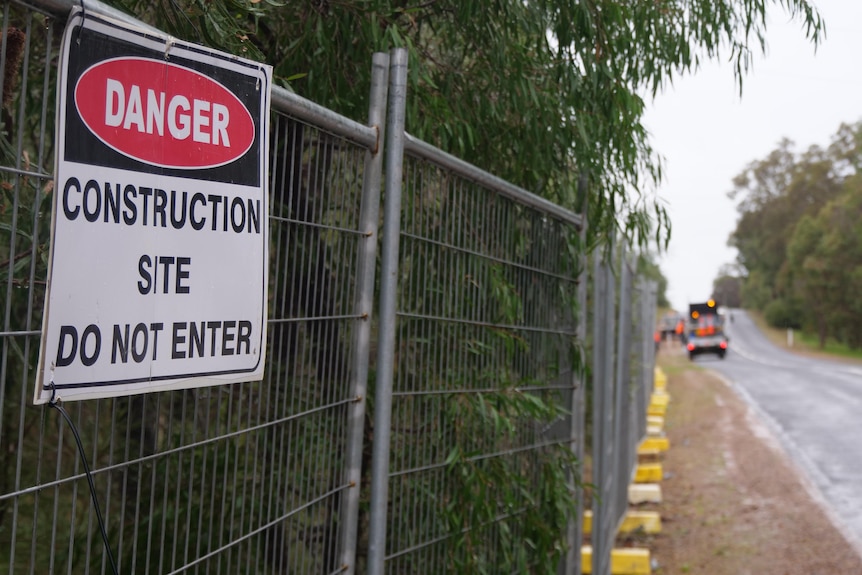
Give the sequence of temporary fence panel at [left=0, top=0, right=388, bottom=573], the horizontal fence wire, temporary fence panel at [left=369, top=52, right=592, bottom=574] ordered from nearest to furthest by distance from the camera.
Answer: temporary fence panel at [left=0, top=0, right=388, bottom=573], temporary fence panel at [left=369, top=52, right=592, bottom=574], the horizontal fence wire

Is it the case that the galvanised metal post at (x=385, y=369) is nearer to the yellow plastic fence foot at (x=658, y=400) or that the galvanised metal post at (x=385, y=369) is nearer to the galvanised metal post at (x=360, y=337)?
the galvanised metal post at (x=360, y=337)

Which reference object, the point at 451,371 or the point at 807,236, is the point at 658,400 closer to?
the point at 451,371

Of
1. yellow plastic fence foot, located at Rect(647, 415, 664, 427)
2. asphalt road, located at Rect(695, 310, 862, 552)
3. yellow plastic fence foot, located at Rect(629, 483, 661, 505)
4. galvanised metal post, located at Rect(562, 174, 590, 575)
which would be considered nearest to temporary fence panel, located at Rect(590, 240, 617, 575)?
galvanised metal post, located at Rect(562, 174, 590, 575)

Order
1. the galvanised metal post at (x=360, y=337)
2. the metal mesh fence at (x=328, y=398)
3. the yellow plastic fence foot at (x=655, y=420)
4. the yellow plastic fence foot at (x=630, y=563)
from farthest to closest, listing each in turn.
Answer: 1. the yellow plastic fence foot at (x=655, y=420)
2. the yellow plastic fence foot at (x=630, y=563)
3. the galvanised metal post at (x=360, y=337)
4. the metal mesh fence at (x=328, y=398)

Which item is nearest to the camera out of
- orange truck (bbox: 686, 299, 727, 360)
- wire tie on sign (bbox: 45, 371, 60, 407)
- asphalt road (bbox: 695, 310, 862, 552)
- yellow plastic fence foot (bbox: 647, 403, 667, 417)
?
wire tie on sign (bbox: 45, 371, 60, 407)

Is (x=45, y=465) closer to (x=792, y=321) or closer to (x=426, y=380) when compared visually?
(x=426, y=380)

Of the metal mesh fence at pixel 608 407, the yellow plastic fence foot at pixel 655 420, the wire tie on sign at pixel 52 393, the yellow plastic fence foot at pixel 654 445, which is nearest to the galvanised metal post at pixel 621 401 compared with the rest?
the metal mesh fence at pixel 608 407

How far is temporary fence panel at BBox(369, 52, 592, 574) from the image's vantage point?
9.57 feet

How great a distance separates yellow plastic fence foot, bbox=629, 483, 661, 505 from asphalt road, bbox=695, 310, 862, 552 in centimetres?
183

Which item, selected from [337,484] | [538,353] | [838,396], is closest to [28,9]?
[337,484]

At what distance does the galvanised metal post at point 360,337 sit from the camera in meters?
2.80

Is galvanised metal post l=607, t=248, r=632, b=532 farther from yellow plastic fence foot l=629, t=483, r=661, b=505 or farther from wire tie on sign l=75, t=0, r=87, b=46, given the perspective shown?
wire tie on sign l=75, t=0, r=87, b=46

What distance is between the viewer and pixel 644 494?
1041 cm

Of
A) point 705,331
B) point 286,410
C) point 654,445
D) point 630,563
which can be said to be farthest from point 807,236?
point 286,410
